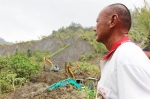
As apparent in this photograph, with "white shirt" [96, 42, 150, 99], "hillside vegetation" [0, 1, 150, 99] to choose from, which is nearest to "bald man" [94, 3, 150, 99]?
"white shirt" [96, 42, 150, 99]

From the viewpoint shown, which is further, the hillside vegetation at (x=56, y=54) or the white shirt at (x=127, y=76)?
the hillside vegetation at (x=56, y=54)

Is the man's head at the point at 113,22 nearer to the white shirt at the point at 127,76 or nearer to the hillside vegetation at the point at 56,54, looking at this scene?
the white shirt at the point at 127,76

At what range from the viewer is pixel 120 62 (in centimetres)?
110

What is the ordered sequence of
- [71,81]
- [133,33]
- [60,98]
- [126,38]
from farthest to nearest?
[133,33] < [71,81] < [60,98] < [126,38]

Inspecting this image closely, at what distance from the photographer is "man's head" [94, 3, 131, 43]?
49.5 inches

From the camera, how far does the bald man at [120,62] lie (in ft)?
3.51

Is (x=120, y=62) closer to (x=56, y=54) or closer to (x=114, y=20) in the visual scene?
(x=114, y=20)

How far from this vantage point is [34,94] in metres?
9.52

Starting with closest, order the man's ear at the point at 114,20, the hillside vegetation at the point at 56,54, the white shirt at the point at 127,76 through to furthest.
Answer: the white shirt at the point at 127,76 → the man's ear at the point at 114,20 → the hillside vegetation at the point at 56,54

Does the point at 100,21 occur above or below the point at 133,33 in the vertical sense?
below

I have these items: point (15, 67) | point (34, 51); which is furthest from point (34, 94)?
point (34, 51)

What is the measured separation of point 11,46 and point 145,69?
29.9 meters

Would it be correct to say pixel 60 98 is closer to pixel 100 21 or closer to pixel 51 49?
pixel 100 21

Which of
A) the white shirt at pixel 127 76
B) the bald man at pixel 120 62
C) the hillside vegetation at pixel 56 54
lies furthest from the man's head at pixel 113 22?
the hillside vegetation at pixel 56 54
